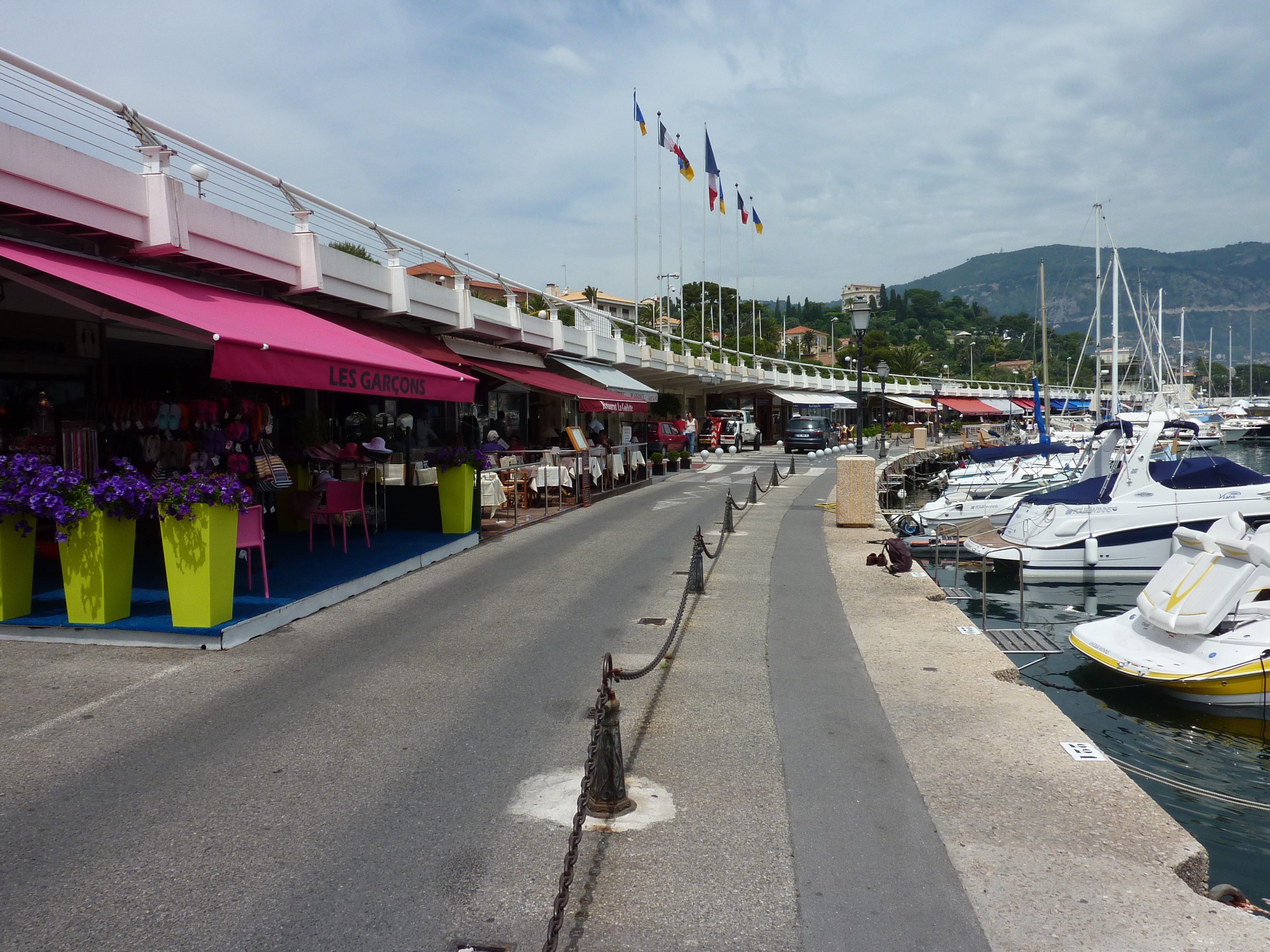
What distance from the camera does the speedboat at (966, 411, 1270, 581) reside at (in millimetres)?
16141

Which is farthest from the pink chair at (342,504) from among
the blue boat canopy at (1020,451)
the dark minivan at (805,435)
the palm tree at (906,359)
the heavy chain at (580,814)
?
the palm tree at (906,359)

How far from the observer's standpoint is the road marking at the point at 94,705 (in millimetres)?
5613

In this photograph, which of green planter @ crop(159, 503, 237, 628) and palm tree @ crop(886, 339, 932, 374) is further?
palm tree @ crop(886, 339, 932, 374)

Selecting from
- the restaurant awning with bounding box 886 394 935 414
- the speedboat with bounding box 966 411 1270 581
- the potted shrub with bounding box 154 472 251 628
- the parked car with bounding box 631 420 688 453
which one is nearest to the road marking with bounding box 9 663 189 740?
the potted shrub with bounding box 154 472 251 628

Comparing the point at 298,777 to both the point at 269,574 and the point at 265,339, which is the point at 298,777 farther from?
the point at 269,574

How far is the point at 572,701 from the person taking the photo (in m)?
6.48

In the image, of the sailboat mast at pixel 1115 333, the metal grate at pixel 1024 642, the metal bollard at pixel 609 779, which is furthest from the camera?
the sailboat mast at pixel 1115 333

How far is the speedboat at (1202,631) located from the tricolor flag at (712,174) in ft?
107

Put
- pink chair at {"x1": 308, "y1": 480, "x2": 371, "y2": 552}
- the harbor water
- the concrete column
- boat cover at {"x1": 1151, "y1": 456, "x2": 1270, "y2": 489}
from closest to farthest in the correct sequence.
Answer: the harbor water < pink chair at {"x1": 308, "y1": 480, "x2": 371, "y2": 552} < boat cover at {"x1": 1151, "y1": 456, "x2": 1270, "y2": 489} < the concrete column

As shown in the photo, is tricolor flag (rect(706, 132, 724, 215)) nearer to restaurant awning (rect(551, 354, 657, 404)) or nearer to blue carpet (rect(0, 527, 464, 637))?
restaurant awning (rect(551, 354, 657, 404))

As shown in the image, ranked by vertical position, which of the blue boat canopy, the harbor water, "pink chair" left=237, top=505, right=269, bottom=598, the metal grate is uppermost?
the blue boat canopy

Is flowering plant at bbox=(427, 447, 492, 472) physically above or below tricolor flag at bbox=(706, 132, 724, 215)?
below

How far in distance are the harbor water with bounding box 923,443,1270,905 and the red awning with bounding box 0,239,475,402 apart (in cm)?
804

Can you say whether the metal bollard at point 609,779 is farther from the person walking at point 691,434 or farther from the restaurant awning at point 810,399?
the restaurant awning at point 810,399
